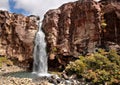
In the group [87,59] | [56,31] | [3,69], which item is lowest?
[3,69]

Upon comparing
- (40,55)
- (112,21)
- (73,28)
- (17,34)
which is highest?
(112,21)

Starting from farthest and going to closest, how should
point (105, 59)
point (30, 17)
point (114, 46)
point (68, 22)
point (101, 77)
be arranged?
point (30, 17), point (68, 22), point (114, 46), point (105, 59), point (101, 77)

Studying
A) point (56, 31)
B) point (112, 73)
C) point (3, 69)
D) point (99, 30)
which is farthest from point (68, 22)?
point (112, 73)

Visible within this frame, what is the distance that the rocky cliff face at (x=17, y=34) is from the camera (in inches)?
2196

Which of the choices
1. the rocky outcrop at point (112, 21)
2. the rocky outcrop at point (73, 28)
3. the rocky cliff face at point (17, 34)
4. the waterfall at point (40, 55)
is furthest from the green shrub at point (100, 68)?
the rocky cliff face at point (17, 34)

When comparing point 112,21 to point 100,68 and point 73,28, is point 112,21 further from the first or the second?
→ point 100,68

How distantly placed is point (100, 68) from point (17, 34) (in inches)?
987

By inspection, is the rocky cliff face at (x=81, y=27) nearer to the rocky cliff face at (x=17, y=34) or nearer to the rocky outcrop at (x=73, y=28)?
the rocky outcrop at (x=73, y=28)

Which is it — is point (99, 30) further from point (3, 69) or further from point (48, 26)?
point (3, 69)

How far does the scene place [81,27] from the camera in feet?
156

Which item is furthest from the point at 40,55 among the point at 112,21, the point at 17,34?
the point at 112,21

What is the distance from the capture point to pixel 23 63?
5481 centimetres

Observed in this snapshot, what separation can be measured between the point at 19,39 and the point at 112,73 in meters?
27.7

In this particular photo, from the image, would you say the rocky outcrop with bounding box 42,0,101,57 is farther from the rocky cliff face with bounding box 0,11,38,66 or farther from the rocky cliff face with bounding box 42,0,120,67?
the rocky cliff face with bounding box 0,11,38,66
